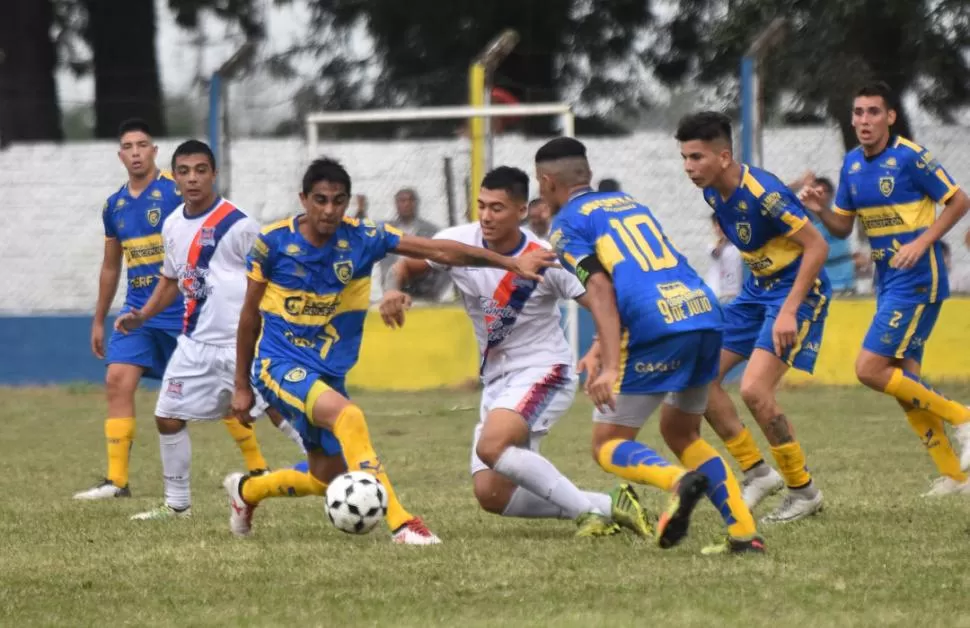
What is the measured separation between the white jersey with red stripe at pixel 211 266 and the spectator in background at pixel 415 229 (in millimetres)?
6719

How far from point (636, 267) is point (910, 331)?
2809 mm

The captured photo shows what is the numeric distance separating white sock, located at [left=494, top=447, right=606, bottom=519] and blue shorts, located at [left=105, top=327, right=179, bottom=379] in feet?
10.1

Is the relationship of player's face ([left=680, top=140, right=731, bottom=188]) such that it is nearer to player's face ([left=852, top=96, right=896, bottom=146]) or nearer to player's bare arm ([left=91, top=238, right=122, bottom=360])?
player's face ([left=852, top=96, right=896, bottom=146])

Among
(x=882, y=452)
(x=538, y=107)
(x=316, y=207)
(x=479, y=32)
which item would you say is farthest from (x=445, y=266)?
(x=479, y=32)

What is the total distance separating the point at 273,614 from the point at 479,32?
16817 mm

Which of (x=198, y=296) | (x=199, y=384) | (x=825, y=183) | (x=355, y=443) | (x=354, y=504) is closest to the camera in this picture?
(x=354, y=504)

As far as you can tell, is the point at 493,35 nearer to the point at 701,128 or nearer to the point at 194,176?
the point at 194,176

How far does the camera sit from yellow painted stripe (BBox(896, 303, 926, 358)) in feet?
28.4

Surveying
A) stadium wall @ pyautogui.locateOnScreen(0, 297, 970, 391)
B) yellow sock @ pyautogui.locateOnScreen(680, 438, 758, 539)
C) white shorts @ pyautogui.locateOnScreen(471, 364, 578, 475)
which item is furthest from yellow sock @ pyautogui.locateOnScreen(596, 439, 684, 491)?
stadium wall @ pyautogui.locateOnScreen(0, 297, 970, 391)

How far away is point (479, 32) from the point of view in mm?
21750

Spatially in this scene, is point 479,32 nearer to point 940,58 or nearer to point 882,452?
point 940,58

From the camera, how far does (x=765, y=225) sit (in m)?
7.64

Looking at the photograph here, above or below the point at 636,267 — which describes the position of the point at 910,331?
below

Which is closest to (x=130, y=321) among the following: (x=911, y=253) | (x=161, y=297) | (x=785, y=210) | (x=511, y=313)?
(x=161, y=297)
